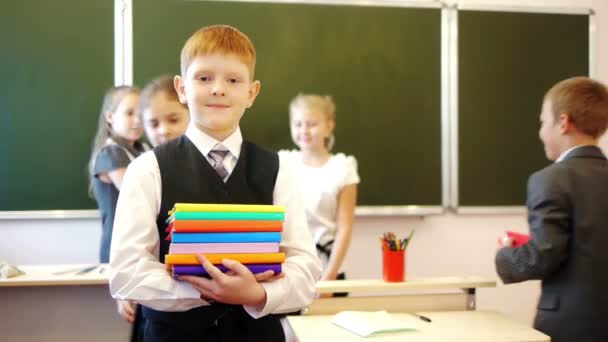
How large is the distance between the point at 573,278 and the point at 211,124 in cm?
150

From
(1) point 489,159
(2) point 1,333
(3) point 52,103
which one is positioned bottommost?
(2) point 1,333

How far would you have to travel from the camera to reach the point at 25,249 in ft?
10.3

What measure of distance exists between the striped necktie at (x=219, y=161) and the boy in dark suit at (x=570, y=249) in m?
1.29

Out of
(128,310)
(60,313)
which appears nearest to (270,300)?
(128,310)

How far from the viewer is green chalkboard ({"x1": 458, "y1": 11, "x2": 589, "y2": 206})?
354 cm

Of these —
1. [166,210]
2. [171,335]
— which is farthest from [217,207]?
[171,335]

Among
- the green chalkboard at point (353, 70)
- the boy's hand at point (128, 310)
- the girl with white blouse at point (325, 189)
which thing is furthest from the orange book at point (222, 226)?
the green chalkboard at point (353, 70)

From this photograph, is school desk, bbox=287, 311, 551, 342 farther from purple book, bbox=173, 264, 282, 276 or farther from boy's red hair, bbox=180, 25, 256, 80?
boy's red hair, bbox=180, 25, 256, 80

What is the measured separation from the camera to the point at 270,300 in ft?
3.36

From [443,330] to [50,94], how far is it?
2.63m

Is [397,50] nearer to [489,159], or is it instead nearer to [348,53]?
[348,53]

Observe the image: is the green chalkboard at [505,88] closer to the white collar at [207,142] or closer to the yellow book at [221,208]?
the white collar at [207,142]

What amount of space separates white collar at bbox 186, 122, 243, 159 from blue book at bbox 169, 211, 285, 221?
220mm

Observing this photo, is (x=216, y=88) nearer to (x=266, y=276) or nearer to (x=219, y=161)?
(x=219, y=161)
